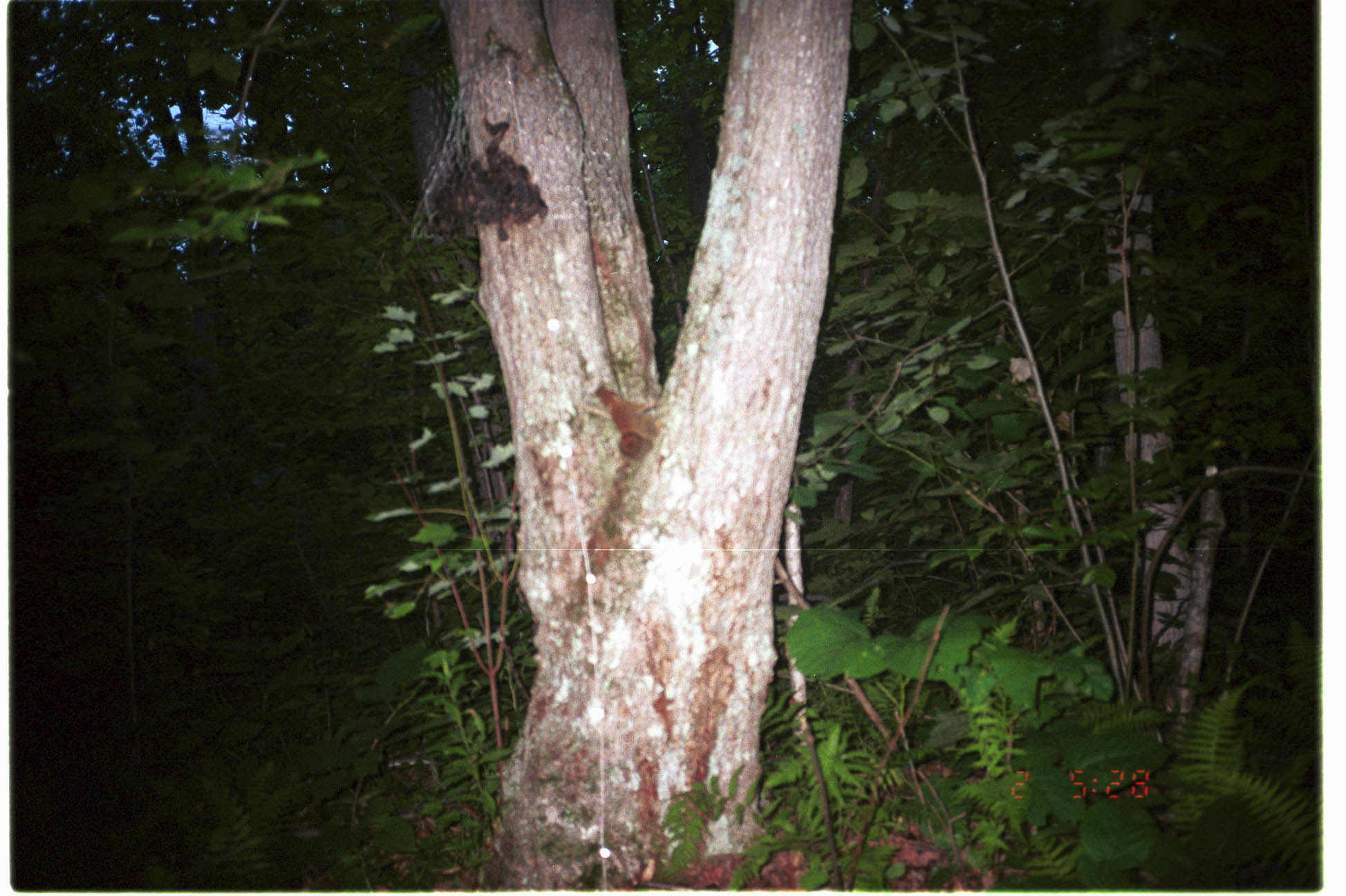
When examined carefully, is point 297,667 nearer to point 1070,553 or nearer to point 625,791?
point 625,791

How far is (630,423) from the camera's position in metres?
1.77

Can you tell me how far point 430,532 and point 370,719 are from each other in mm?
1013

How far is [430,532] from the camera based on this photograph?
1828 mm

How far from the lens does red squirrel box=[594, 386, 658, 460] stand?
1759 millimetres

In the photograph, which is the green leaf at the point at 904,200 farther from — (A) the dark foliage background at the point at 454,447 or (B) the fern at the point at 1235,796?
(B) the fern at the point at 1235,796

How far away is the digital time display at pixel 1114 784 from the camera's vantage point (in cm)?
164

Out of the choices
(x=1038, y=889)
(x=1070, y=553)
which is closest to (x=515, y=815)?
(x=1038, y=889)

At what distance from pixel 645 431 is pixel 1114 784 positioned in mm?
1591

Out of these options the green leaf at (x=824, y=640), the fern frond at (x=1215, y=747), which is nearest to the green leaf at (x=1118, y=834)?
the fern frond at (x=1215, y=747)

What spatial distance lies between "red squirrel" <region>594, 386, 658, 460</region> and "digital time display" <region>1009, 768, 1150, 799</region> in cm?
145

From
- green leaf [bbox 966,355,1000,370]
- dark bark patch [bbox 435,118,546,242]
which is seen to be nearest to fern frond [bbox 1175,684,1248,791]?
green leaf [bbox 966,355,1000,370]

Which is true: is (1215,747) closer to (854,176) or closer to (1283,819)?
(1283,819)

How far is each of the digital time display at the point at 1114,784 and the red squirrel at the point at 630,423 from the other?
4.77 feet

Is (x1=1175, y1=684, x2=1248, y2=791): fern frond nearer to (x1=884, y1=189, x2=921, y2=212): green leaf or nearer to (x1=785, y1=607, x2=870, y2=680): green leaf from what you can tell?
(x1=785, y1=607, x2=870, y2=680): green leaf
